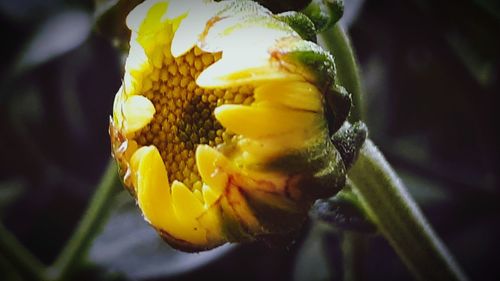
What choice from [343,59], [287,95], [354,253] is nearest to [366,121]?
[354,253]

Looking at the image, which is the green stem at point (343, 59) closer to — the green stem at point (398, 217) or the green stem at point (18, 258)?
the green stem at point (398, 217)

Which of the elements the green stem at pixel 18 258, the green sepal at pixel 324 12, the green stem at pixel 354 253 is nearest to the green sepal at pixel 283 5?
the green sepal at pixel 324 12

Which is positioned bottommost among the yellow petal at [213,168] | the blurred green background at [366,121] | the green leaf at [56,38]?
the blurred green background at [366,121]

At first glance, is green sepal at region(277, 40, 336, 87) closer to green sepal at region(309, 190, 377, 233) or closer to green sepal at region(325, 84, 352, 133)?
green sepal at region(325, 84, 352, 133)

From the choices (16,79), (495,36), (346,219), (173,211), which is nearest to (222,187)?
(173,211)

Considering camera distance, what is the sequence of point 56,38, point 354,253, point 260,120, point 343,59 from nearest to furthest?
point 260,120 → point 343,59 → point 354,253 → point 56,38

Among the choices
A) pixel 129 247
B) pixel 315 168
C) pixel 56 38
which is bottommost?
pixel 129 247

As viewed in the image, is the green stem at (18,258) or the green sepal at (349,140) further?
the green stem at (18,258)

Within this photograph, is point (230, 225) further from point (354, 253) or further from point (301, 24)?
point (354, 253)
